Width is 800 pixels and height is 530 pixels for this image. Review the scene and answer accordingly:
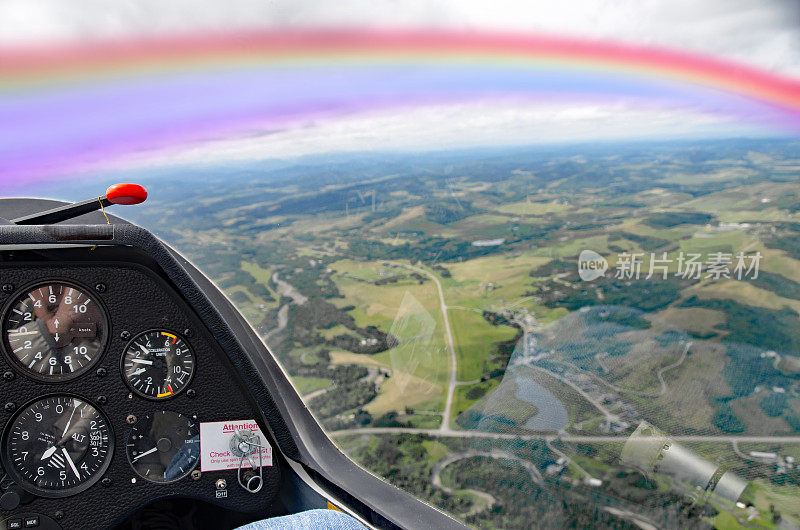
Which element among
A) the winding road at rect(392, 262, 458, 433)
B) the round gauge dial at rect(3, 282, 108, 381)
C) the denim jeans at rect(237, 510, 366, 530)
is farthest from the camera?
the winding road at rect(392, 262, 458, 433)

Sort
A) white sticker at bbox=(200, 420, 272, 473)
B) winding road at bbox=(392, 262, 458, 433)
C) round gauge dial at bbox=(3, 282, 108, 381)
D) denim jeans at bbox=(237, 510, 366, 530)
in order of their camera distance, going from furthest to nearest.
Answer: winding road at bbox=(392, 262, 458, 433) → white sticker at bbox=(200, 420, 272, 473) → round gauge dial at bbox=(3, 282, 108, 381) → denim jeans at bbox=(237, 510, 366, 530)

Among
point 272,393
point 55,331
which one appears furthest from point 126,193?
point 272,393

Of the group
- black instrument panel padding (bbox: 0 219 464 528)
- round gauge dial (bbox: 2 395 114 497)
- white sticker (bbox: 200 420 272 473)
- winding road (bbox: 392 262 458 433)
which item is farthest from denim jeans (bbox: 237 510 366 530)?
winding road (bbox: 392 262 458 433)

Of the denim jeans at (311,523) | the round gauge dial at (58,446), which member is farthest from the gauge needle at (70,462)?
the denim jeans at (311,523)

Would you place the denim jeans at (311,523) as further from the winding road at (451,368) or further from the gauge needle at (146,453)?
the winding road at (451,368)

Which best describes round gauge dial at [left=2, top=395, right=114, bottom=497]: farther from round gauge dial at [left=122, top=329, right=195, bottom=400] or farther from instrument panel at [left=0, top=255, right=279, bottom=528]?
round gauge dial at [left=122, top=329, right=195, bottom=400]

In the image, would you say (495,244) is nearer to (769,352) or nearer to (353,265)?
(353,265)

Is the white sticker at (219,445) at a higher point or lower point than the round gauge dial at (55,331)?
lower
